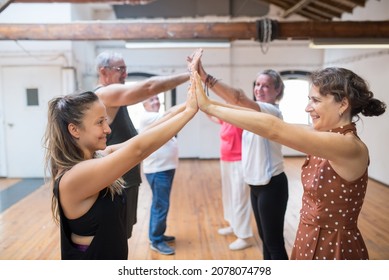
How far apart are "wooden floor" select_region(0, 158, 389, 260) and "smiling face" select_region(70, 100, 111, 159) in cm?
111

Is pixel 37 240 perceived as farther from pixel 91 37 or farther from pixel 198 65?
pixel 198 65

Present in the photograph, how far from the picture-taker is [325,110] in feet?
3.50

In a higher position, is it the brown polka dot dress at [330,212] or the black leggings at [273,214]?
the brown polka dot dress at [330,212]

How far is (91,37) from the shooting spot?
3371 mm

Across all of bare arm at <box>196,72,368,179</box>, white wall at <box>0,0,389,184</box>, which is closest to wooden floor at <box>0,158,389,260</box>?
white wall at <box>0,0,389,184</box>

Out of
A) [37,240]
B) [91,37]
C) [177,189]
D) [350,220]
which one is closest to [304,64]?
[177,189]

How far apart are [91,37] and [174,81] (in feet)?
6.82

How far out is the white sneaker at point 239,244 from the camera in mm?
2812

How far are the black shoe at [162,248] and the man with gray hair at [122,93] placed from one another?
979 millimetres

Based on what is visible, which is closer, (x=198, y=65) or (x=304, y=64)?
(x=198, y=65)

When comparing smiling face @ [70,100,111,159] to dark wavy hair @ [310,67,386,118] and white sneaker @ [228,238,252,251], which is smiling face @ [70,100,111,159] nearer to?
dark wavy hair @ [310,67,386,118]

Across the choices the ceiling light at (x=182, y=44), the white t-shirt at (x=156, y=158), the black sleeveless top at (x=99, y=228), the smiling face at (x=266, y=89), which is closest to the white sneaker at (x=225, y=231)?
the white t-shirt at (x=156, y=158)

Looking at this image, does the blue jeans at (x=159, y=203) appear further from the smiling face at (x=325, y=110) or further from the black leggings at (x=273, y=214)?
→ the smiling face at (x=325, y=110)
